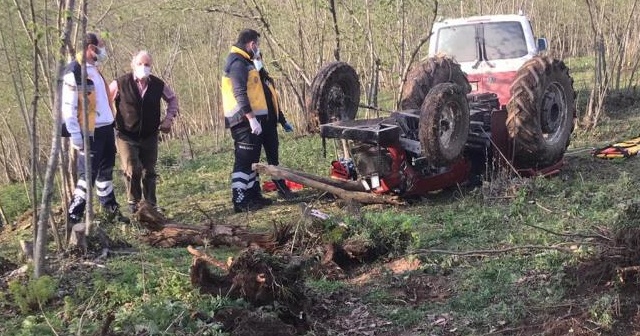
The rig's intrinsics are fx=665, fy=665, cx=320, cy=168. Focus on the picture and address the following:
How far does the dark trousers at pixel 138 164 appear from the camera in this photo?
22.6 feet

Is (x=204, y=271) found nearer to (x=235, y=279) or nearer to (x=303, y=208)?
(x=235, y=279)

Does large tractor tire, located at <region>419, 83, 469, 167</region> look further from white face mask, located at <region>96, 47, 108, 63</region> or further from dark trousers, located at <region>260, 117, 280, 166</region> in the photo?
white face mask, located at <region>96, 47, 108, 63</region>

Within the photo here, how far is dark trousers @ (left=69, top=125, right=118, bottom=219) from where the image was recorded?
6.41 m

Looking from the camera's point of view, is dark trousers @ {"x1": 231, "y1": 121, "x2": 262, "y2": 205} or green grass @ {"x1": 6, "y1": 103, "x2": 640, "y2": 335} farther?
dark trousers @ {"x1": 231, "y1": 121, "x2": 262, "y2": 205}

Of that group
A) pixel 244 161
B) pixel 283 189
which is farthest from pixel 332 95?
pixel 283 189

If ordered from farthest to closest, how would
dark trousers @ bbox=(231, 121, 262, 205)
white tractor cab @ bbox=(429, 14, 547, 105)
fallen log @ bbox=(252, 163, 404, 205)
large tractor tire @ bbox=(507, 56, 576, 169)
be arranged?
white tractor cab @ bbox=(429, 14, 547, 105) → dark trousers @ bbox=(231, 121, 262, 205) → large tractor tire @ bbox=(507, 56, 576, 169) → fallen log @ bbox=(252, 163, 404, 205)

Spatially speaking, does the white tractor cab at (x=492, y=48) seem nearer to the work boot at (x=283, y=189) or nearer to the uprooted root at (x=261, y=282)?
the work boot at (x=283, y=189)

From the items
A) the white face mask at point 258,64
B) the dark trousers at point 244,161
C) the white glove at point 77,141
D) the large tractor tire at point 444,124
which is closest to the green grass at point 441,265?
the dark trousers at point 244,161

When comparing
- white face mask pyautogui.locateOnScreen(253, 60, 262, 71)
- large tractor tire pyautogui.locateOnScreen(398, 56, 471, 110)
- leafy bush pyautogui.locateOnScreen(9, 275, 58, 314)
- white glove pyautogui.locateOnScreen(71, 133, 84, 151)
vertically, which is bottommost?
leafy bush pyautogui.locateOnScreen(9, 275, 58, 314)

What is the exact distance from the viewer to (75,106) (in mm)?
6109

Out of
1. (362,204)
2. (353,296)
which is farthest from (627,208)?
(362,204)

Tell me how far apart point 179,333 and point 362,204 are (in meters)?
3.66

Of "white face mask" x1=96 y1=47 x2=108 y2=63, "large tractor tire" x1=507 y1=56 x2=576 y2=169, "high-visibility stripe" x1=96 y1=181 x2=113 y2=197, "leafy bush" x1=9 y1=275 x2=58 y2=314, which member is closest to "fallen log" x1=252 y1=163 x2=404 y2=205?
"large tractor tire" x1=507 y1=56 x2=576 y2=169

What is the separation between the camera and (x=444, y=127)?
237 inches
